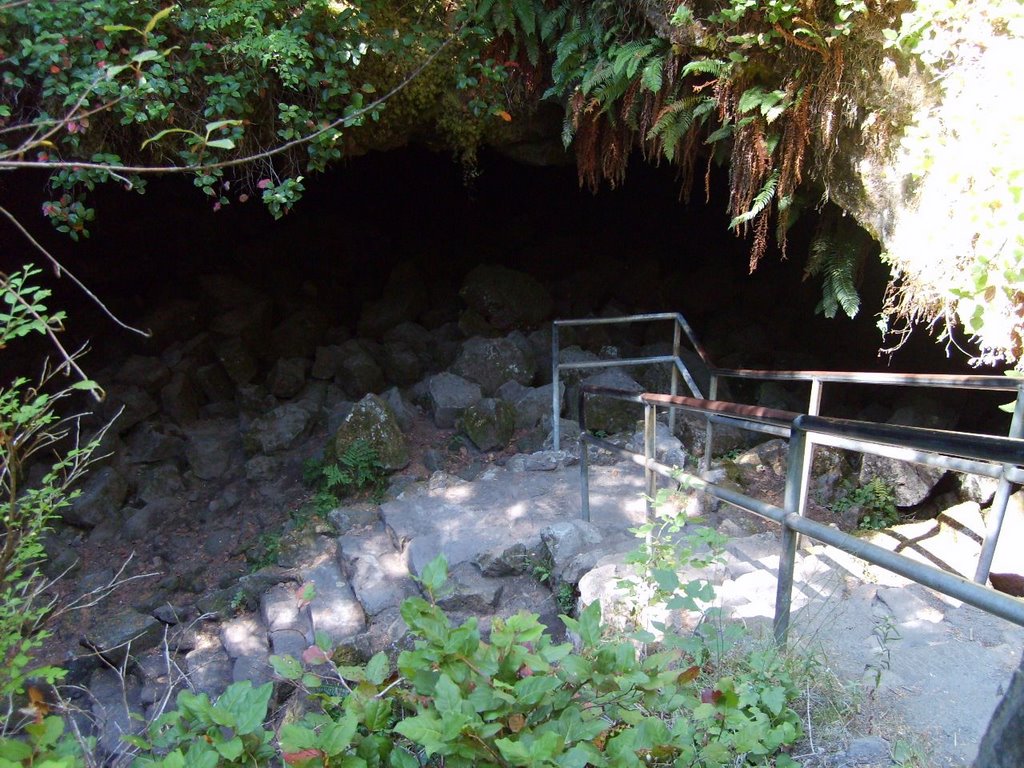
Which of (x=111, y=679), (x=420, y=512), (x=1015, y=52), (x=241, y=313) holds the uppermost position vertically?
(x=1015, y=52)

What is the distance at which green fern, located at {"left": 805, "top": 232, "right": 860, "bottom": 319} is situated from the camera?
376cm

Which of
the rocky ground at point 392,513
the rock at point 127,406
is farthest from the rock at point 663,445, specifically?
the rock at point 127,406

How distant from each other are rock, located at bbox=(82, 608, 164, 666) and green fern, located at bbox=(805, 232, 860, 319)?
4523mm

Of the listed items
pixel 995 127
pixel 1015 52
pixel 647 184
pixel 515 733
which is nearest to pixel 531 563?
pixel 515 733

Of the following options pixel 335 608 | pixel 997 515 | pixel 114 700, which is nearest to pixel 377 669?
pixel 335 608

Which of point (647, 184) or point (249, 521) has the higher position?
point (647, 184)

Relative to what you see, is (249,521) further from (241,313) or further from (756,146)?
(756,146)

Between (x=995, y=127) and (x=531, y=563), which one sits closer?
(x=995, y=127)

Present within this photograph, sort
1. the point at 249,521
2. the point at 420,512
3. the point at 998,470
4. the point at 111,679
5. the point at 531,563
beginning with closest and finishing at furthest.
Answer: the point at 998,470 < the point at 531,563 < the point at 111,679 < the point at 420,512 < the point at 249,521

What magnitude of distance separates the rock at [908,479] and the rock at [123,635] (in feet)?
15.6

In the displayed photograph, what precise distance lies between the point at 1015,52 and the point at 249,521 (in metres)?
5.77

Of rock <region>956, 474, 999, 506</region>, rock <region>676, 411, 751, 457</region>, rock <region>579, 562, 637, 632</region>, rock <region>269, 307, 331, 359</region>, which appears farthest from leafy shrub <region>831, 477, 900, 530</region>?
rock <region>269, 307, 331, 359</region>

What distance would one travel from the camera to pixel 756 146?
12.2 ft

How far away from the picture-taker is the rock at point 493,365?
21.2 feet
